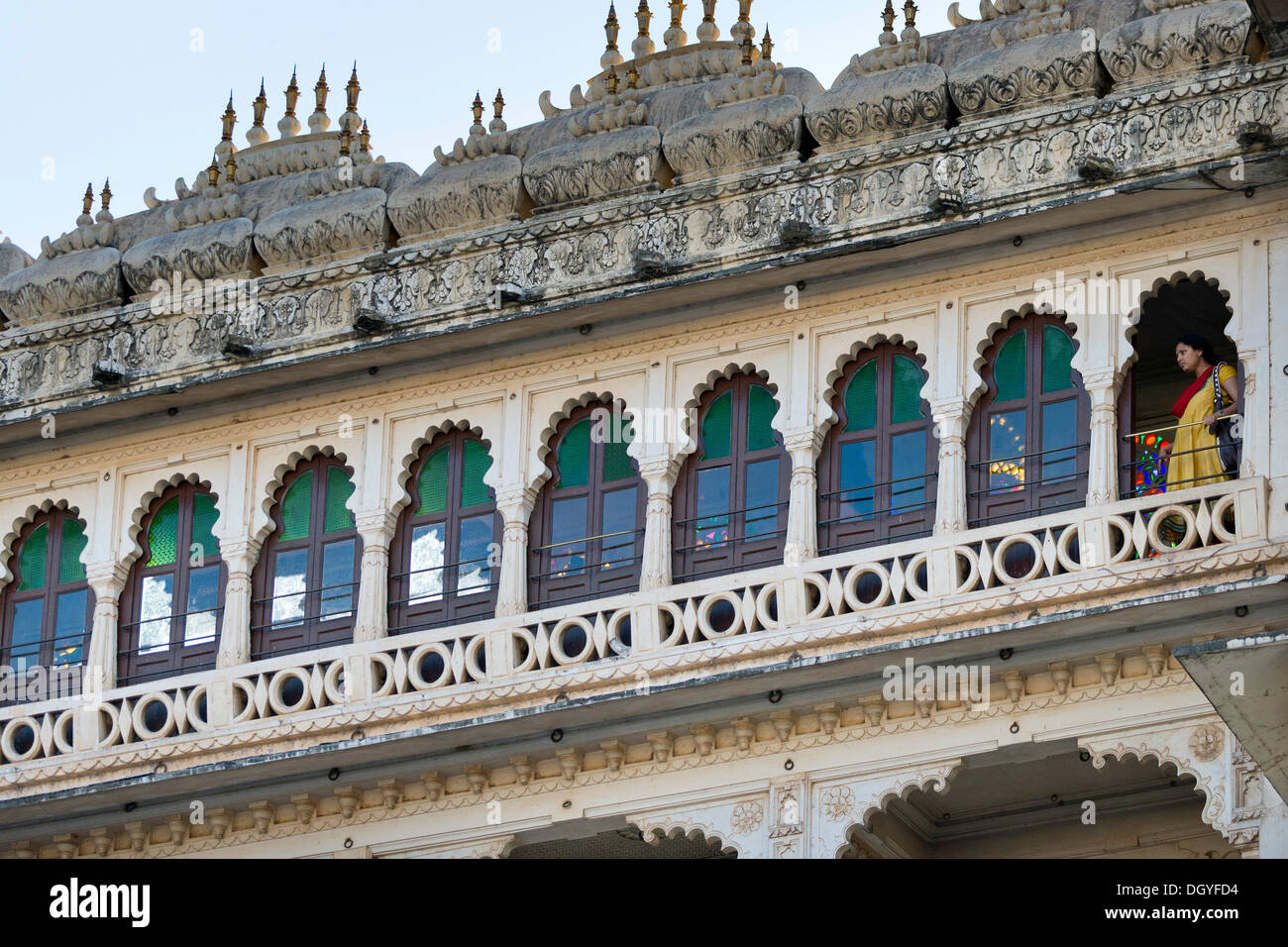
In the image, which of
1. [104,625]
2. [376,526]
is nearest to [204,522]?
[104,625]

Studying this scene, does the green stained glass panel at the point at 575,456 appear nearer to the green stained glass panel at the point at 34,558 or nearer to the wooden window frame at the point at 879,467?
the wooden window frame at the point at 879,467

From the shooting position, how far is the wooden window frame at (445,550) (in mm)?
19812

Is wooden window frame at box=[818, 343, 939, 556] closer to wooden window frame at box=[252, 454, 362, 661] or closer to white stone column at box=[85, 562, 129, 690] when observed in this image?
wooden window frame at box=[252, 454, 362, 661]

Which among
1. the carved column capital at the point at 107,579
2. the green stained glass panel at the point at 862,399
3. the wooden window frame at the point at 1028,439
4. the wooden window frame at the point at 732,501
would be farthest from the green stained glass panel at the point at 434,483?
the wooden window frame at the point at 1028,439

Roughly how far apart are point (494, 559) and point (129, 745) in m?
2.48

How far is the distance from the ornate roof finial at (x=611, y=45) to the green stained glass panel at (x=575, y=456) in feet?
8.80

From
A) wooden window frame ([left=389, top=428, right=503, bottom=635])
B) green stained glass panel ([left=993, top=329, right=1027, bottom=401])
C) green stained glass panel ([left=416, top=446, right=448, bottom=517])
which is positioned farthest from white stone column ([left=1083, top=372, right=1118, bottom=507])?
green stained glass panel ([left=416, top=446, right=448, bottom=517])

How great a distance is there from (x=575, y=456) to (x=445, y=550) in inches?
38.6

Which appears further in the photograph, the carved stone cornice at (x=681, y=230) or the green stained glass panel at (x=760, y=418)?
the green stained glass panel at (x=760, y=418)

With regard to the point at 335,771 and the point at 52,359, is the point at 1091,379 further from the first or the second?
the point at 52,359

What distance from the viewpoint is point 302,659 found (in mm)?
19812

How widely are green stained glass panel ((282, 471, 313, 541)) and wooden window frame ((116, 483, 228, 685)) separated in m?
0.47

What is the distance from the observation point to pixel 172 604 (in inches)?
817

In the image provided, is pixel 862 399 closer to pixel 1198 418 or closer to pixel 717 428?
pixel 717 428
